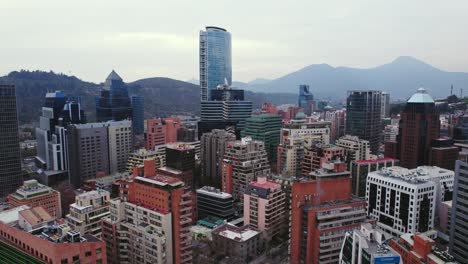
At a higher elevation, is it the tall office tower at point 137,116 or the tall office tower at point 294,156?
the tall office tower at point 137,116

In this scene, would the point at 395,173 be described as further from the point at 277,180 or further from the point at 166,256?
the point at 166,256

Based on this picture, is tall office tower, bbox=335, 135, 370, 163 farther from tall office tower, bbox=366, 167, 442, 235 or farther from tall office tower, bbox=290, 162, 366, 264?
tall office tower, bbox=290, 162, 366, 264

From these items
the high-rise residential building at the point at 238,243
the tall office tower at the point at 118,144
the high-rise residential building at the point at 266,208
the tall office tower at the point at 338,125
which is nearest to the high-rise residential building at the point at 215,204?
the high-rise residential building at the point at 266,208

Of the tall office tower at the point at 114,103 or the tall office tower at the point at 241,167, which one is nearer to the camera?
the tall office tower at the point at 241,167

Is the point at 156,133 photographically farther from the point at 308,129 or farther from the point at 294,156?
the point at 308,129

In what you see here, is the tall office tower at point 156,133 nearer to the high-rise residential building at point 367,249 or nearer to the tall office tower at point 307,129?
the tall office tower at point 307,129

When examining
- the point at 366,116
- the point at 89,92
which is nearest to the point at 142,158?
the point at 366,116
